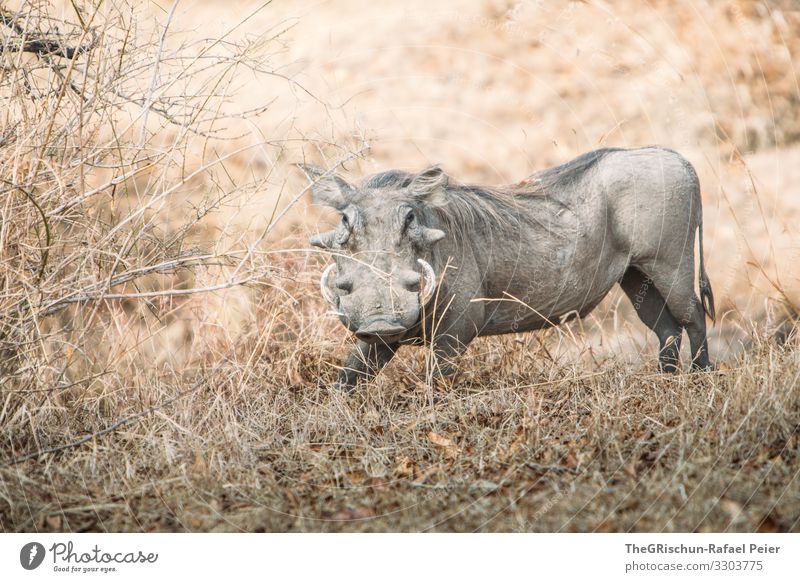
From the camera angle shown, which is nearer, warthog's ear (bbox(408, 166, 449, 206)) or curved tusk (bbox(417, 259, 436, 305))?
curved tusk (bbox(417, 259, 436, 305))

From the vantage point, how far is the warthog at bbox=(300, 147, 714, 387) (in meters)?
3.87

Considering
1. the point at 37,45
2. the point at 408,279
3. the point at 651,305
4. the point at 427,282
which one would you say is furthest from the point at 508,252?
the point at 37,45

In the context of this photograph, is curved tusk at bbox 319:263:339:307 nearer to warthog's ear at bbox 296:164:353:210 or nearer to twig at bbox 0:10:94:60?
warthog's ear at bbox 296:164:353:210

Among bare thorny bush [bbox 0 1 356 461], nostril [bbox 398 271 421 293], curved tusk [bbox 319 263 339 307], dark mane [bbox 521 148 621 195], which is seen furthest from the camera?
dark mane [bbox 521 148 621 195]

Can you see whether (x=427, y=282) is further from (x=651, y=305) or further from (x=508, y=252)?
(x=651, y=305)

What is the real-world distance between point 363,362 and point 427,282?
0.57 metres

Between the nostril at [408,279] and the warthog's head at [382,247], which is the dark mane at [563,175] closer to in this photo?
the warthog's head at [382,247]

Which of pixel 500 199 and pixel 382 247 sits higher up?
pixel 382 247

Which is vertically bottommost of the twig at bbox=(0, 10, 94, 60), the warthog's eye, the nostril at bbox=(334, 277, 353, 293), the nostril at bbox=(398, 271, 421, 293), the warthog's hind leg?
the warthog's hind leg

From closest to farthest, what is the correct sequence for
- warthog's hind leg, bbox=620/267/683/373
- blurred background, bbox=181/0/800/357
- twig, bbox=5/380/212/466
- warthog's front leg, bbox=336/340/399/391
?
1. twig, bbox=5/380/212/466
2. warthog's front leg, bbox=336/340/399/391
3. warthog's hind leg, bbox=620/267/683/373
4. blurred background, bbox=181/0/800/357

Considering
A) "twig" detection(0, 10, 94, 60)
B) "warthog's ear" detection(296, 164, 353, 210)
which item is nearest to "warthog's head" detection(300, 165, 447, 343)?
"warthog's ear" detection(296, 164, 353, 210)

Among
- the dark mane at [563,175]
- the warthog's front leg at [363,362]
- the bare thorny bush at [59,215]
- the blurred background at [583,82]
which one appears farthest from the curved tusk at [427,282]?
the blurred background at [583,82]

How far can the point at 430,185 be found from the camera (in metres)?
4.07

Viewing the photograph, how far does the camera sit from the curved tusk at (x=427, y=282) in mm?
3883
